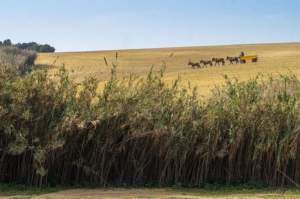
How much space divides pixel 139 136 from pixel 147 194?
1.21m

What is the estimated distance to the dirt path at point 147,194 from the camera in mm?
9172

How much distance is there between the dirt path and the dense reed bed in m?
0.54

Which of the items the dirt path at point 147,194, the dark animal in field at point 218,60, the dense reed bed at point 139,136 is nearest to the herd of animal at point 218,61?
the dark animal in field at point 218,60

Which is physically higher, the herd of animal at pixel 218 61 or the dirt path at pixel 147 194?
the herd of animal at pixel 218 61

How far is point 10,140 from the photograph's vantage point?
10.3 metres

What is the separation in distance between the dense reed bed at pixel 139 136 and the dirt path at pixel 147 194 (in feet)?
1.79

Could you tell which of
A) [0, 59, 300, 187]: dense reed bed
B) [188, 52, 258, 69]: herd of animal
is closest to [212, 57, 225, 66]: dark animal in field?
[188, 52, 258, 69]: herd of animal

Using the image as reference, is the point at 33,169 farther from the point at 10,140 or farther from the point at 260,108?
the point at 260,108

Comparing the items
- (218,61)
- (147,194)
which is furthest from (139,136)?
(218,61)

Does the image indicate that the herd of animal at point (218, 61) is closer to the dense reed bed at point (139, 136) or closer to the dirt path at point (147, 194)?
the dense reed bed at point (139, 136)

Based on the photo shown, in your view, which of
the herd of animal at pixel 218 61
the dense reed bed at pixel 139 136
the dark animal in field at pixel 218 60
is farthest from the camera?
the dark animal in field at pixel 218 60

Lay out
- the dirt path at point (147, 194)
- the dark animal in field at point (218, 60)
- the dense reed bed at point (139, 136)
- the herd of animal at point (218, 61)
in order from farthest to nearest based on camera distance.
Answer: the dark animal in field at point (218, 60) → the herd of animal at point (218, 61) → the dense reed bed at point (139, 136) → the dirt path at point (147, 194)

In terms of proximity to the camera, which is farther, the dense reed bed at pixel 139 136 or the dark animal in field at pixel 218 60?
the dark animal in field at pixel 218 60

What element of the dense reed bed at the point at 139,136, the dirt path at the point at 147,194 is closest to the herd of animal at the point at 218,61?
the dense reed bed at the point at 139,136
